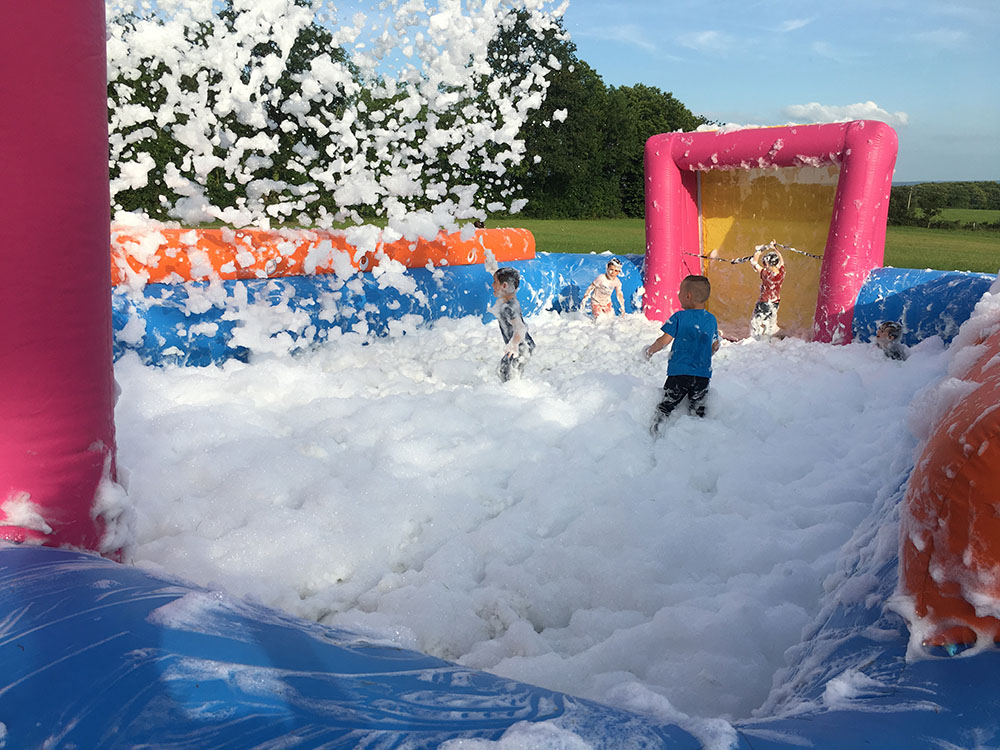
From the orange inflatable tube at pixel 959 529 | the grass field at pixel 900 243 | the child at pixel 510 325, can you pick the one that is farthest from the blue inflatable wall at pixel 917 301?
the grass field at pixel 900 243

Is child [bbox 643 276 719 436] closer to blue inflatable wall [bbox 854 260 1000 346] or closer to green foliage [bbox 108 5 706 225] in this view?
green foliage [bbox 108 5 706 225]

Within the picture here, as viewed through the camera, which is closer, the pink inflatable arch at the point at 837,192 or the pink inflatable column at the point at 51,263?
the pink inflatable column at the point at 51,263

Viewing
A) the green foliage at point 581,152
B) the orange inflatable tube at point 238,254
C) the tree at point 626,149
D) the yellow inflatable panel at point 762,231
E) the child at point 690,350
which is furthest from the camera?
the tree at point 626,149

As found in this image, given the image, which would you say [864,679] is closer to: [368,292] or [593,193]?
[368,292]

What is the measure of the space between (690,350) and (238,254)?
2.84m

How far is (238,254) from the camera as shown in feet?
15.6

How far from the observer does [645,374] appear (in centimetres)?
544

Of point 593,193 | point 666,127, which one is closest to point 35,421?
point 593,193

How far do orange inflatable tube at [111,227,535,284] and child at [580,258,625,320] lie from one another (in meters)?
1.52

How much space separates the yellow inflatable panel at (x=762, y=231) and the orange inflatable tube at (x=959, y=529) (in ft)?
18.4

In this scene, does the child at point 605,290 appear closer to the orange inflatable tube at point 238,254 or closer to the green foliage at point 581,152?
the orange inflatable tube at point 238,254

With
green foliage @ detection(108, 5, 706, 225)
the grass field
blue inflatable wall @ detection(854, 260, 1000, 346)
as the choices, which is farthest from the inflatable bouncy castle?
the grass field

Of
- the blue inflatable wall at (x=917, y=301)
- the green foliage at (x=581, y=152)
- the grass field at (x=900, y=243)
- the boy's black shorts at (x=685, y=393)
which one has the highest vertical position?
the green foliage at (x=581, y=152)

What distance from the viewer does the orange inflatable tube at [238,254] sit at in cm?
428
